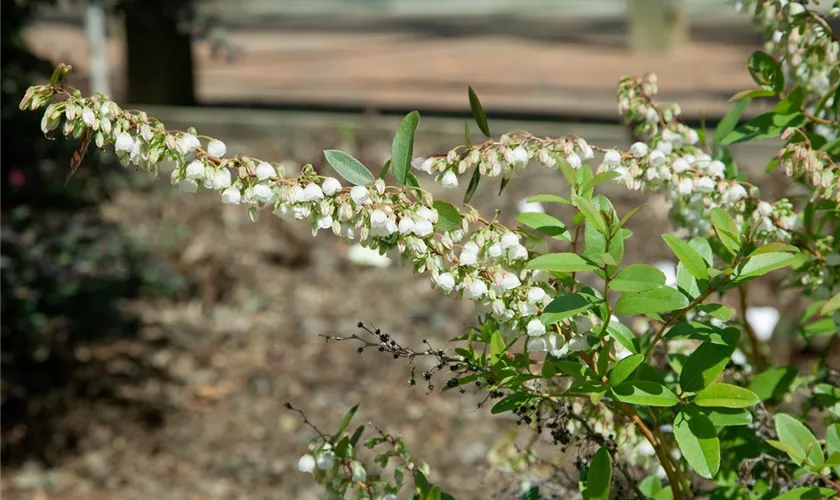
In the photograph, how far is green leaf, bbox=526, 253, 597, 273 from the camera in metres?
1.31

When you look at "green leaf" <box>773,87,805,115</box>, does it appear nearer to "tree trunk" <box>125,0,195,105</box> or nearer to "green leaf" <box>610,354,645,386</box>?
"green leaf" <box>610,354,645,386</box>

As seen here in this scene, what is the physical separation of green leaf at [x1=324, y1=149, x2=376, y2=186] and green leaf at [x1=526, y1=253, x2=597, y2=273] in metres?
0.25

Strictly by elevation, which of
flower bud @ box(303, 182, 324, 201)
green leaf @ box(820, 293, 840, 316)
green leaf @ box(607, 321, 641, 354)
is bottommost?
green leaf @ box(607, 321, 641, 354)

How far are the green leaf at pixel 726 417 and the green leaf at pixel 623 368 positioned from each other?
137 millimetres

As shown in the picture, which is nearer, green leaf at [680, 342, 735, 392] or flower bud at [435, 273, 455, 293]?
flower bud at [435, 273, 455, 293]

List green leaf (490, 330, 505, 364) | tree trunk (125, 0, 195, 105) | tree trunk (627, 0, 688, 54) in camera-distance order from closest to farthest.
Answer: green leaf (490, 330, 505, 364)
tree trunk (125, 0, 195, 105)
tree trunk (627, 0, 688, 54)

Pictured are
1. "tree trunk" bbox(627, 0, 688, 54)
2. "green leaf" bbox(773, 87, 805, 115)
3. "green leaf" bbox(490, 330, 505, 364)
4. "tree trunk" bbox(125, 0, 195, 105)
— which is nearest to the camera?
"green leaf" bbox(490, 330, 505, 364)

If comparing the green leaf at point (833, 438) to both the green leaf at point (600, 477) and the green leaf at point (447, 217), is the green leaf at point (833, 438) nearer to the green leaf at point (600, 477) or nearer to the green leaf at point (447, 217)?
the green leaf at point (600, 477)

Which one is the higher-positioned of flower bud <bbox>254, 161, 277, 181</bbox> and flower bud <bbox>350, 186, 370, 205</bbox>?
flower bud <bbox>254, 161, 277, 181</bbox>

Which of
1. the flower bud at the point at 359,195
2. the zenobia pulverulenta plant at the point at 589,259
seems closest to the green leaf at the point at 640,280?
the zenobia pulverulenta plant at the point at 589,259

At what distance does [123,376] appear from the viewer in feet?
12.5

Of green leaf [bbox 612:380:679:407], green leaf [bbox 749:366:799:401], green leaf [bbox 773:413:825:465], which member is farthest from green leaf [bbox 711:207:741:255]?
green leaf [bbox 749:366:799:401]

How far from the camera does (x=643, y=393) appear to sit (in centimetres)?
138

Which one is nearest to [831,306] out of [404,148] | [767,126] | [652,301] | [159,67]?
[652,301]
